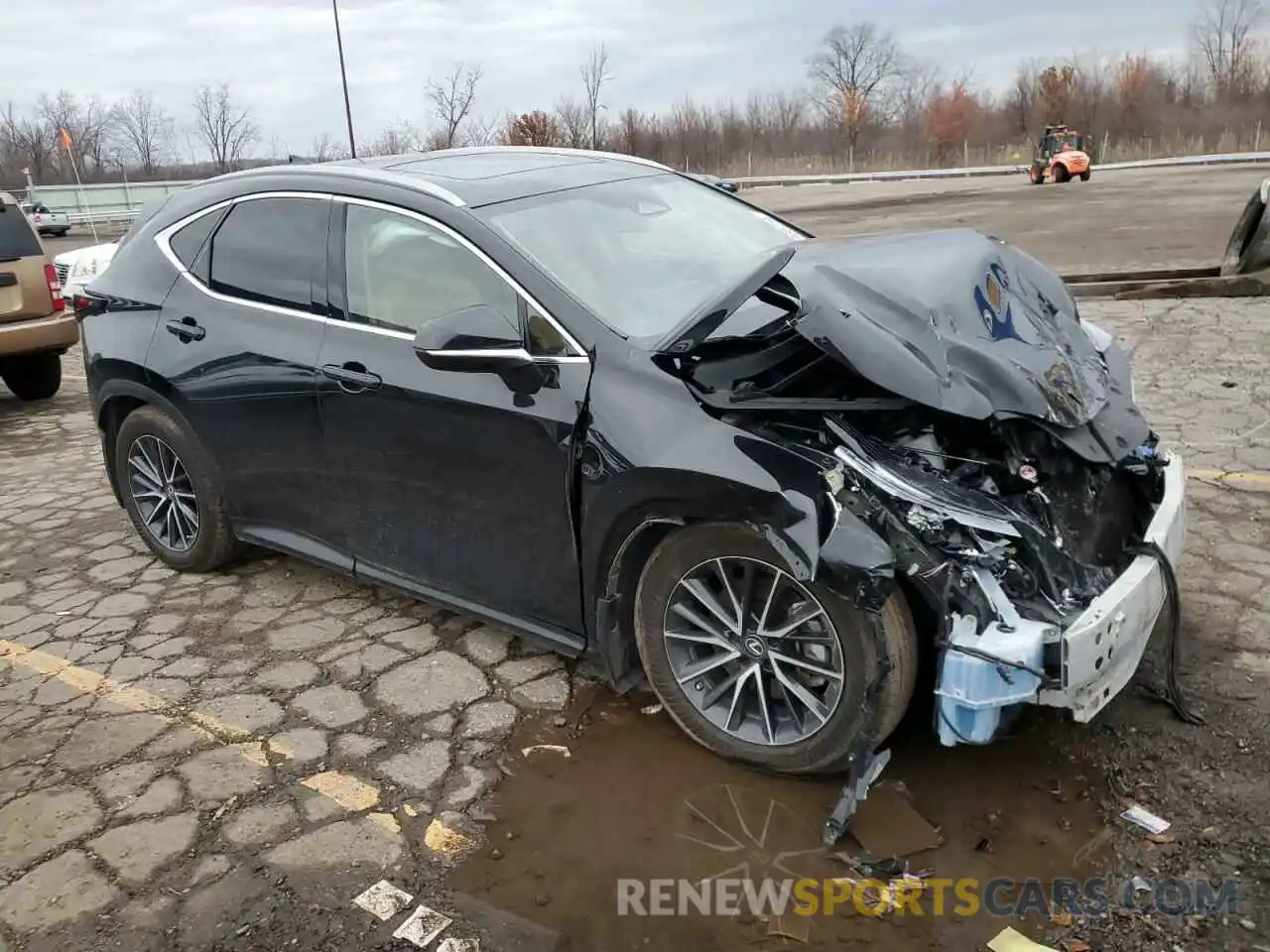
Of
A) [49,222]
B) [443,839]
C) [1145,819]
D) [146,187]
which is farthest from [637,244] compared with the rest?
[146,187]

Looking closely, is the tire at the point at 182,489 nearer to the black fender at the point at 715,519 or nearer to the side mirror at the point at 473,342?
the side mirror at the point at 473,342

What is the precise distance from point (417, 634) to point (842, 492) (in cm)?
217

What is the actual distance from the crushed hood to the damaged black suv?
0.01m

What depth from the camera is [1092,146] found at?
50125 millimetres

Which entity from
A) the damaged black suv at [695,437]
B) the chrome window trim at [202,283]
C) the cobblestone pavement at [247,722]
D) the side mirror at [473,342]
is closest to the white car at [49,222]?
the chrome window trim at [202,283]

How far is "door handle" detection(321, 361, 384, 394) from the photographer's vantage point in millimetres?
3666

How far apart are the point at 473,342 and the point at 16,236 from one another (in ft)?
23.1

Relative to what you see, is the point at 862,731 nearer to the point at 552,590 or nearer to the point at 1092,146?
the point at 552,590

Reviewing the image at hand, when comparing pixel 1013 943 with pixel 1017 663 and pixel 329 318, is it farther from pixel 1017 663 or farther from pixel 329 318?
pixel 329 318

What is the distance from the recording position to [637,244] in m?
3.74

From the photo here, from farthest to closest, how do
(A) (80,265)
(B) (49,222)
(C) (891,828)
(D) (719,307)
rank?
(B) (49,222) → (A) (80,265) → (D) (719,307) → (C) (891,828)

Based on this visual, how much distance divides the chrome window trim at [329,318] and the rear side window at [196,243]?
0.06ft

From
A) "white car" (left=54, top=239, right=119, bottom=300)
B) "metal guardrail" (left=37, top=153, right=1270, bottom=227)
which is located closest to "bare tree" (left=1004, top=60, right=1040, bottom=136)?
"metal guardrail" (left=37, top=153, right=1270, bottom=227)

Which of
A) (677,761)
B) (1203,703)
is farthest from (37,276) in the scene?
(1203,703)
